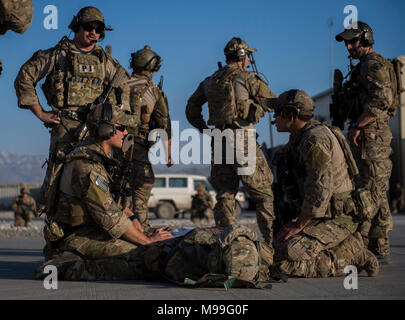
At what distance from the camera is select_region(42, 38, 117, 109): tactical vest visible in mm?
6477

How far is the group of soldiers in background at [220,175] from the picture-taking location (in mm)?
4891

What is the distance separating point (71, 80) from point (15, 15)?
2.02 metres

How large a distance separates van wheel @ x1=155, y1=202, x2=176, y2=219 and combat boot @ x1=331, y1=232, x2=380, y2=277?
68.6 ft

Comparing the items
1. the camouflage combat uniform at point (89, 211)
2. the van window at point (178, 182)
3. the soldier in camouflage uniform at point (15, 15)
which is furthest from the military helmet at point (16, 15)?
the van window at point (178, 182)

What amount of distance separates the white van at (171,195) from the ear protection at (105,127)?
20779 millimetres

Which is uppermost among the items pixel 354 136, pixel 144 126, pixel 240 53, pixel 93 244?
pixel 240 53

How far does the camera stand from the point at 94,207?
4891 mm

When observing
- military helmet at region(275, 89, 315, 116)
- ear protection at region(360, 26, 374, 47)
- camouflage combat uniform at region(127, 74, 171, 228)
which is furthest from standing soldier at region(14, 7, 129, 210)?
ear protection at region(360, 26, 374, 47)

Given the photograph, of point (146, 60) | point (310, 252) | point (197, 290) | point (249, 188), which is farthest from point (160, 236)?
point (146, 60)

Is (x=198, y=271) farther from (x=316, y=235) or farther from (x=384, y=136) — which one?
(x=384, y=136)

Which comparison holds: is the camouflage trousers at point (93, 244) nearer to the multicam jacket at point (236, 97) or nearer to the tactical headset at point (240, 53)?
the multicam jacket at point (236, 97)

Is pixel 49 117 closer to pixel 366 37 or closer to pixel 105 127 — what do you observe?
pixel 105 127

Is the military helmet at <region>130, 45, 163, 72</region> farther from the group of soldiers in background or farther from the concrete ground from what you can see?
the concrete ground

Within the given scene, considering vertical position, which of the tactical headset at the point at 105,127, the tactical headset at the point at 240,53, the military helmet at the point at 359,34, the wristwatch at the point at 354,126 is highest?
the military helmet at the point at 359,34
